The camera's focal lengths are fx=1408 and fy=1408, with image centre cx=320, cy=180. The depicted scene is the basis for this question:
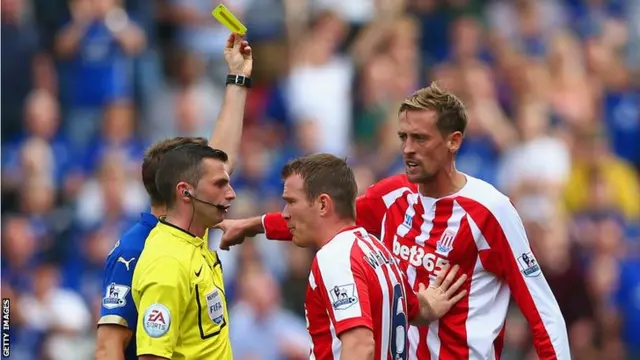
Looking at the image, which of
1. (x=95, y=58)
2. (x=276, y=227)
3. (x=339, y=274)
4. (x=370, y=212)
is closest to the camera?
(x=339, y=274)

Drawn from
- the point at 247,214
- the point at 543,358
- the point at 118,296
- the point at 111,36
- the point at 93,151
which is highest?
the point at 111,36

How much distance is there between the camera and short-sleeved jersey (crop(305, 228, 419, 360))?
20.2 feet

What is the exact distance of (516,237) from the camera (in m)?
6.89

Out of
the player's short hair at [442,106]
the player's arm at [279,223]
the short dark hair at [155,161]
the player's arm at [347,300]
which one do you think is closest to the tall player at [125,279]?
the short dark hair at [155,161]

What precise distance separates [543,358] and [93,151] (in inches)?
318

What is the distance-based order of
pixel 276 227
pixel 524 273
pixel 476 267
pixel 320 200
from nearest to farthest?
pixel 320 200 < pixel 524 273 < pixel 476 267 < pixel 276 227

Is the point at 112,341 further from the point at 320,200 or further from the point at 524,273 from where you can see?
the point at 524,273

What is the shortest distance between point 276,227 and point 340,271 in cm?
136

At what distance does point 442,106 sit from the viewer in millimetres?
6973

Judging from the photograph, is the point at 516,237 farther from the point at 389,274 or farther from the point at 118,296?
the point at 118,296

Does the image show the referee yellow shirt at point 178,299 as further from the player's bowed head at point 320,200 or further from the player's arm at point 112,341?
the player's bowed head at point 320,200

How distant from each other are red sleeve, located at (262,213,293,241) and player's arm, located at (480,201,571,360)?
44.8 inches

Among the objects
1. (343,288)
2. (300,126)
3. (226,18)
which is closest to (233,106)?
(226,18)

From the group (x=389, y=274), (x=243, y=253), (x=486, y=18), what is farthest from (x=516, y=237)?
(x=486, y=18)
